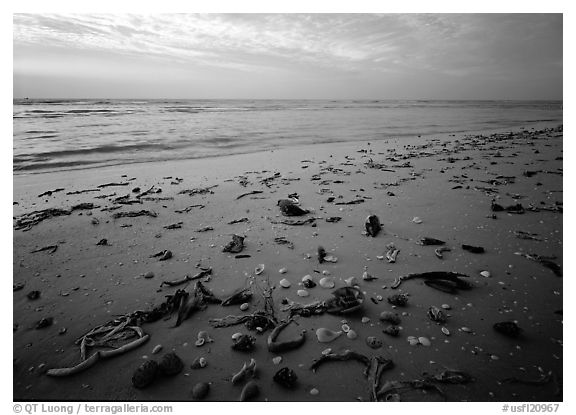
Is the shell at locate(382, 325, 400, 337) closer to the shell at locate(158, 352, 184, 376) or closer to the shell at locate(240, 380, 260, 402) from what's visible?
the shell at locate(240, 380, 260, 402)

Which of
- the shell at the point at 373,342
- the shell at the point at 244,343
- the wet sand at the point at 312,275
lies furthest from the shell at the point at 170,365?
the shell at the point at 373,342

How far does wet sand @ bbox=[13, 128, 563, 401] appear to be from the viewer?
2.23 metres

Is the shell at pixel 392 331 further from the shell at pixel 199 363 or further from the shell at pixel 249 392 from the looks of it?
the shell at pixel 199 363

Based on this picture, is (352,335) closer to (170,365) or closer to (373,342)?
(373,342)

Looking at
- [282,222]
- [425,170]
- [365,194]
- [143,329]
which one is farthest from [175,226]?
[425,170]

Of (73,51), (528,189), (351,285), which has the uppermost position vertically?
(73,51)

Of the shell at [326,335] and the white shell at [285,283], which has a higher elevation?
the white shell at [285,283]

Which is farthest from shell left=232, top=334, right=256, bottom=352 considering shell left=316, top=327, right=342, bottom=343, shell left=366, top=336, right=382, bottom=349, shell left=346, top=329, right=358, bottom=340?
shell left=366, top=336, right=382, bottom=349

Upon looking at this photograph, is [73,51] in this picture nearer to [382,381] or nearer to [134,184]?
[134,184]

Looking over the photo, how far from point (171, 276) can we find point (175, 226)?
1.55 m

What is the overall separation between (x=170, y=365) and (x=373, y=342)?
163cm

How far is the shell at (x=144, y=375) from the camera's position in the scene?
7.13 feet

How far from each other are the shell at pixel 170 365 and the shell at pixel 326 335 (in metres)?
1.14

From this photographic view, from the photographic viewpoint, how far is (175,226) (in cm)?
492
